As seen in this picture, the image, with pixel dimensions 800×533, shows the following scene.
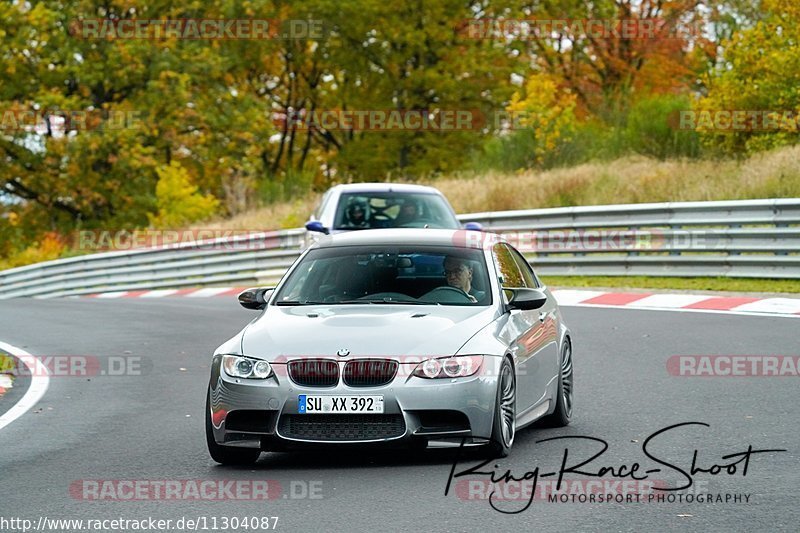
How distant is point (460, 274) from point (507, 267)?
57cm

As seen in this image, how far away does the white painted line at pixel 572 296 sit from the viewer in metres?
21.0

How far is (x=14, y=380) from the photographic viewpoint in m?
13.5

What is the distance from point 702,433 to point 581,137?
25.9 meters

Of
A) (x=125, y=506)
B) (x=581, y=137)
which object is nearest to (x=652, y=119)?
(x=581, y=137)

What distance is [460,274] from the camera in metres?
9.77

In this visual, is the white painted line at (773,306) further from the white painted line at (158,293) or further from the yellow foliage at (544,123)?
the yellow foliage at (544,123)

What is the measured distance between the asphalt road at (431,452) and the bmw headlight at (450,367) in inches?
20.6

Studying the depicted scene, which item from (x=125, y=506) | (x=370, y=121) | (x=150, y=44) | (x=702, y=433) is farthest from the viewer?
(x=370, y=121)

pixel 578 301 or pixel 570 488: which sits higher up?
pixel 570 488

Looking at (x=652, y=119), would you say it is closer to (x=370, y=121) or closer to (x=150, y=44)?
(x=150, y=44)
